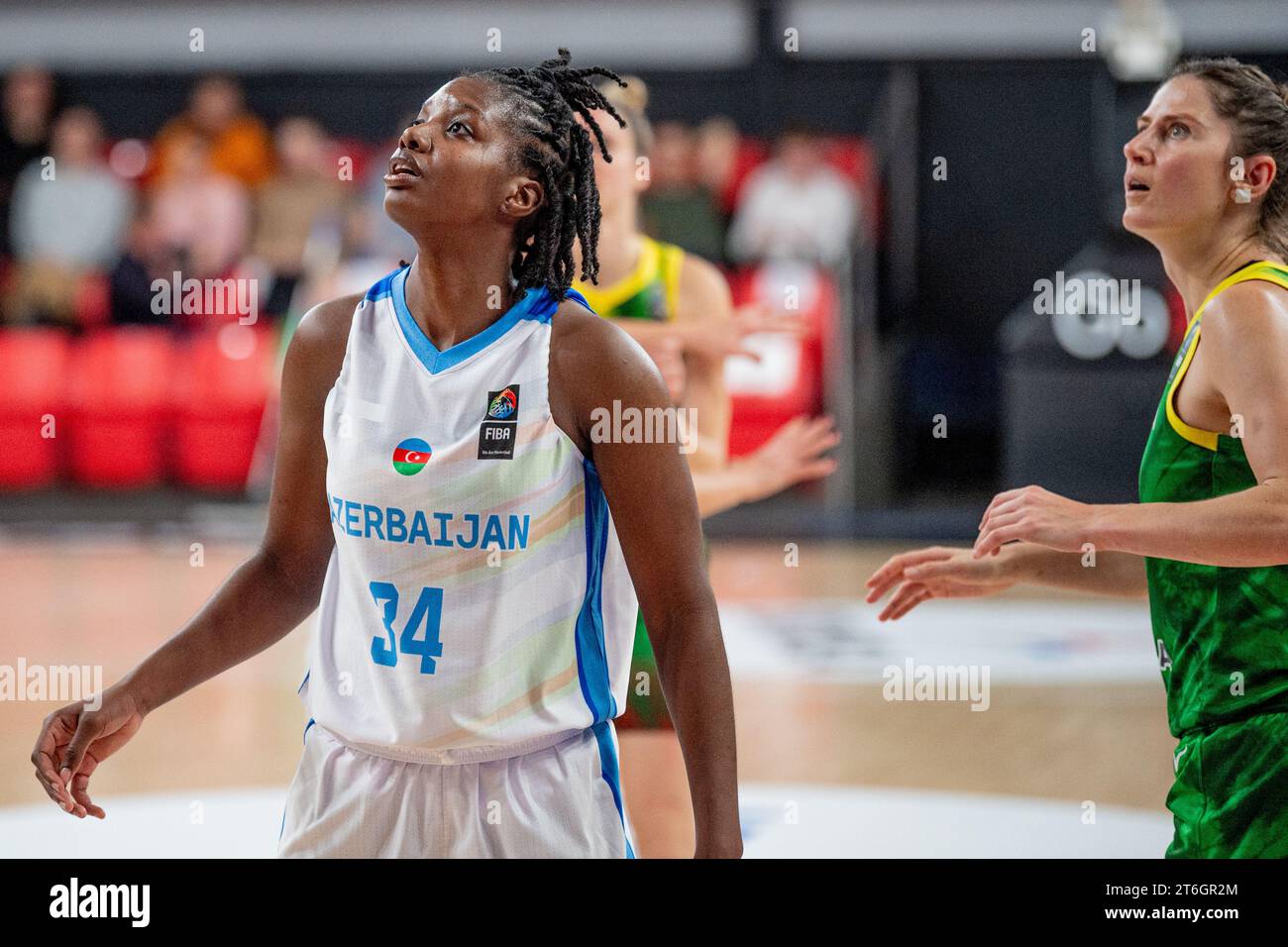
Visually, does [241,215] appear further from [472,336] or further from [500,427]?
[500,427]

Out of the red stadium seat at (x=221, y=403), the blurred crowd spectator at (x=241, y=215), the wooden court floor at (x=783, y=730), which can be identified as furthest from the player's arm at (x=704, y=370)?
the red stadium seat at (x=221, y=403)

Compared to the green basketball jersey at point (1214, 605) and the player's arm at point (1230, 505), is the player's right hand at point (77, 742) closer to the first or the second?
the player's arm at point (1230, 505)

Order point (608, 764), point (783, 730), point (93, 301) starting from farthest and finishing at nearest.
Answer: point (93, 301) < point (783, 730) < point (608, 764)

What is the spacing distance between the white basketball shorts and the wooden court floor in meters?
2.35

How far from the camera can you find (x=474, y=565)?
1.70 metres

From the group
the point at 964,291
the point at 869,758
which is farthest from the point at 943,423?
the point at 869,758

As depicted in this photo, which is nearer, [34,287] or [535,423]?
[535,423]

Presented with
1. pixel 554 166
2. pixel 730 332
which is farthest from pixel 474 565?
pixel 730 332

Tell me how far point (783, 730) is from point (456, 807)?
3.06 meters

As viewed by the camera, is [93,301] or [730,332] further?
[93,301]

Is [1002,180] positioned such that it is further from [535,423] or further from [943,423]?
[535,423]

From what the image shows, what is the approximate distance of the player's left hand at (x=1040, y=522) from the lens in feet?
6.12
